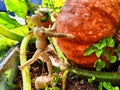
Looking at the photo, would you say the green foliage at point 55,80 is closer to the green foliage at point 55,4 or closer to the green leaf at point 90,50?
the green leaf at point 90,50

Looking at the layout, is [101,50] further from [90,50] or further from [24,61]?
[24,61]

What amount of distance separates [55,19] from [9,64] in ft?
0.59

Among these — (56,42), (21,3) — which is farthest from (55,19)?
(21,3)

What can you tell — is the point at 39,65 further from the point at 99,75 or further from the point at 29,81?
the point at 99,75

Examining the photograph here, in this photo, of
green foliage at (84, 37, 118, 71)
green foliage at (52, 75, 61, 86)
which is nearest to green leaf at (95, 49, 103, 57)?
green foliage at (84, 37, 118, 71)

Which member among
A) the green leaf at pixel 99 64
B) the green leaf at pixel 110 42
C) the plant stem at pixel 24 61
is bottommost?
the plant stem at pixel 24 61

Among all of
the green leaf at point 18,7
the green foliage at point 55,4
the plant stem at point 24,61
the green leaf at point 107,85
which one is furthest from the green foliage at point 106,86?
the green leaf at point 18,7

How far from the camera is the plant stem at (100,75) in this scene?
77cm

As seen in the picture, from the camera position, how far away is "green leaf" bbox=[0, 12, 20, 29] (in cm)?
114

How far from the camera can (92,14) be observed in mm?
749

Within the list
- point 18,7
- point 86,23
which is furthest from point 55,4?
point 86,23

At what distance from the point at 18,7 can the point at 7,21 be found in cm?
6

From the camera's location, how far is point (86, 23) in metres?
0.75

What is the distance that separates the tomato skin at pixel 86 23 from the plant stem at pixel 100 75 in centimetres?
2
